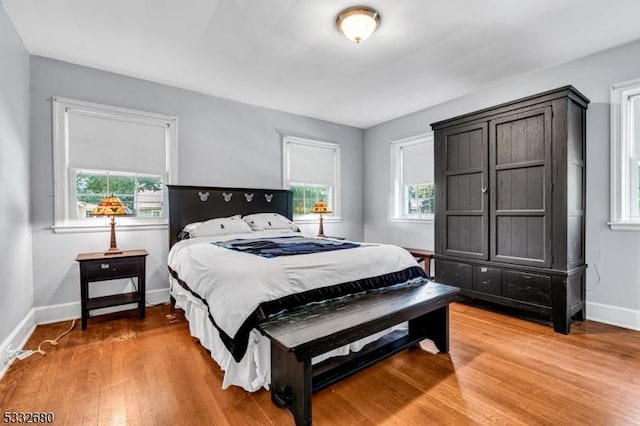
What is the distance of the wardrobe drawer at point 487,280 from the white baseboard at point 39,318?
347cm

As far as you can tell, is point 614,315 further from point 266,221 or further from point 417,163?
point 266,221

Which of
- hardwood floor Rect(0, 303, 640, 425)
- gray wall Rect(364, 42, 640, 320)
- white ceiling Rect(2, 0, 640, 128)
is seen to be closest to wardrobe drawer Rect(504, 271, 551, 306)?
hardwood floor Rect(0, 303, 640, 425)

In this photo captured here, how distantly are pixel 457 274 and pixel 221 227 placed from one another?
2.71 meters

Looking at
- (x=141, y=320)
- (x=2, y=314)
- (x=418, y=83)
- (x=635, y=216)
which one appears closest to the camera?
(x=2, y=314)

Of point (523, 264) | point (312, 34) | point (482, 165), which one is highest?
point (312, 34)

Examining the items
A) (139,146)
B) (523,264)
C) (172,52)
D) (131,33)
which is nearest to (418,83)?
(523,264)

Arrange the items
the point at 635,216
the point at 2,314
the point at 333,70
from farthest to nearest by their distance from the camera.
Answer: the point at 333,70
the point at 635,216
the point at 2,314

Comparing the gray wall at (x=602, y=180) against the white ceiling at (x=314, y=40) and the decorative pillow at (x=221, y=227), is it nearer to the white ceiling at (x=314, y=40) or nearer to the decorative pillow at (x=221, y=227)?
the white ceiling at (x=314, y=40)

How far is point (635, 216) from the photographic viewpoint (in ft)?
9.23

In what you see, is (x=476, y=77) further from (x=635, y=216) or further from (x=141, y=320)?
(x=141, y=320)

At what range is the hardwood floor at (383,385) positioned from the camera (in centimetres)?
167

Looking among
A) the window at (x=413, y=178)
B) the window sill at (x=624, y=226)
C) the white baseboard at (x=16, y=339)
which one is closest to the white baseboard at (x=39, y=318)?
the white baseboard at (x=16, y=339)

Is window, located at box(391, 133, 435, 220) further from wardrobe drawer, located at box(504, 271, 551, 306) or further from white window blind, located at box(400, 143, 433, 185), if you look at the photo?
wardrobe drawer, located at box(504, 271, 551, 306)

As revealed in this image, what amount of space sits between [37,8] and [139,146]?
1429mm
